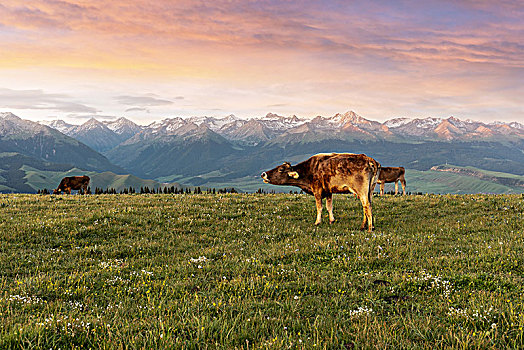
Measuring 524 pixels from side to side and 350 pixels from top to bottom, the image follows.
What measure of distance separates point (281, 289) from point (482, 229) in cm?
1214

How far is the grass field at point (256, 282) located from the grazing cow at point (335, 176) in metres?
1.71

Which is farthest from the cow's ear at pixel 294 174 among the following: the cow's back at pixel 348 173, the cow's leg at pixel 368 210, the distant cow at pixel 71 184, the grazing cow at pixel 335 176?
the distant cow at pixel 71 184

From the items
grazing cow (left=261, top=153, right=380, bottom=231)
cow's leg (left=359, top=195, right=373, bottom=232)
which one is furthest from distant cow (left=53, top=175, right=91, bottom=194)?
cow's leg (left=359, top=195, right=373, bottom=232)

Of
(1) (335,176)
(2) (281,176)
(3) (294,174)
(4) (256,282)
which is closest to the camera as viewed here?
(4) (256,282)

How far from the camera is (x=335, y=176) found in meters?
16.0

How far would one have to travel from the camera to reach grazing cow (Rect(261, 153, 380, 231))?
15438 mm

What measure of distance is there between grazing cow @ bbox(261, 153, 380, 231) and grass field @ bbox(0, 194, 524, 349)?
171 cm

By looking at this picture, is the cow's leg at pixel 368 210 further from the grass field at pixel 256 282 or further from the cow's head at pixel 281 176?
the cow's head at pixel 281 176

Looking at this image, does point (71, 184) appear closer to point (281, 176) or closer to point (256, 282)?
point (281, 176)

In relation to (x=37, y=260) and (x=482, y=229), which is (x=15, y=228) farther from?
(x=482, y=229)

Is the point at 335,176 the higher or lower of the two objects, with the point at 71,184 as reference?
higher

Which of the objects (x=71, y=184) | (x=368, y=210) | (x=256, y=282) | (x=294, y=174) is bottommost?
(x=256, y=282)

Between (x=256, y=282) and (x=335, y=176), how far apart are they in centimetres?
886

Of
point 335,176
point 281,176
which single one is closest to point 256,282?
point 335,176
